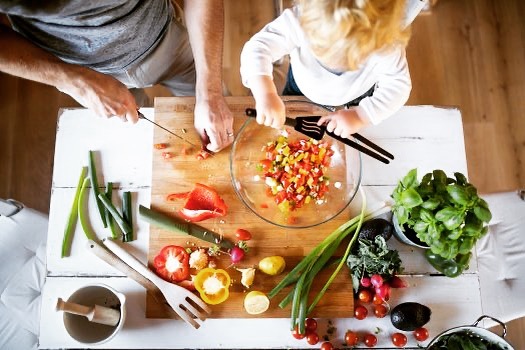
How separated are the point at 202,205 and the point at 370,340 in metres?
0.59

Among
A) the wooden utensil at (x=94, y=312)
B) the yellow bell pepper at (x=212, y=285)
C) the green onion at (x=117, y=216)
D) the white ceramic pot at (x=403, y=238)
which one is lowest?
the wooden utensil at (x=94, y=312)

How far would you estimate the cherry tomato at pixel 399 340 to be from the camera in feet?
3.79

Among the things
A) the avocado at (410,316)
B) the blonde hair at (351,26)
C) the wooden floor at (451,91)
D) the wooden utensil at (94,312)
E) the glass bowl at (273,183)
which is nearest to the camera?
the blonde hair at (351,26)

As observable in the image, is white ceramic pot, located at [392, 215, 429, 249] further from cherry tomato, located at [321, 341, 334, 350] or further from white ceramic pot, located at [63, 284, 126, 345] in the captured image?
white ceramic pot, located at [63, 284, 126, 345]

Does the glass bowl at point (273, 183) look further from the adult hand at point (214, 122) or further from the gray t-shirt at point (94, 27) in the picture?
the gray t-shirt at point (94, 27)

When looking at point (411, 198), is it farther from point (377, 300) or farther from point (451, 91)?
point (451, 91)

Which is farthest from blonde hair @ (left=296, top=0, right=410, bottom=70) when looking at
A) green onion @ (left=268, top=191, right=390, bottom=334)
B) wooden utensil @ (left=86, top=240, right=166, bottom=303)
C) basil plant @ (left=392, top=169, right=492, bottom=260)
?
wooden utensil @ (left=86, top=240, right=166, bottom=303)

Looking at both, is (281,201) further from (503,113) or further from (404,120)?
(503,113)

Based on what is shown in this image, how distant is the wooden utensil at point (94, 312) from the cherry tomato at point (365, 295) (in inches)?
25.5

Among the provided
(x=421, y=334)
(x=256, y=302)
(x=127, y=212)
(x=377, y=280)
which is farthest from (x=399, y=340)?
(x=127, y=212)

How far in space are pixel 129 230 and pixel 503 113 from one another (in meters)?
1.92

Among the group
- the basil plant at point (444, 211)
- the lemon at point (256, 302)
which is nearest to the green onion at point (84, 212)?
the lemon at point (256, 302)

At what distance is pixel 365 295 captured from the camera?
116 cm

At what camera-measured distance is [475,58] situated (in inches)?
87.0
